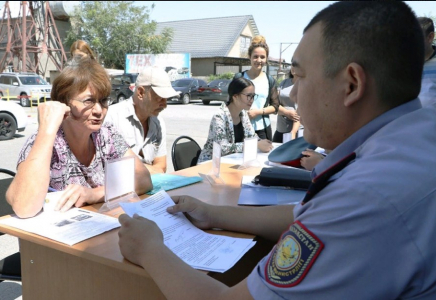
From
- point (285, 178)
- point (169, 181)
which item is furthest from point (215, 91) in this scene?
point (285, 178)

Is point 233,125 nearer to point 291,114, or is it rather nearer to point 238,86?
point 238,86

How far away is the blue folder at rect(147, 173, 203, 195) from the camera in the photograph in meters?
2.01

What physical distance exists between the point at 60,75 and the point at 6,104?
7.04 metres

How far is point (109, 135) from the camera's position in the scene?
2107mm

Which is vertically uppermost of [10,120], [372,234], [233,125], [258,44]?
[258,44]

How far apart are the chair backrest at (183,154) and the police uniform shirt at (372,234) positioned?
2.42 meters

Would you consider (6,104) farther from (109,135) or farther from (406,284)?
(406,284)

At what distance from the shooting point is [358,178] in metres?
0.68

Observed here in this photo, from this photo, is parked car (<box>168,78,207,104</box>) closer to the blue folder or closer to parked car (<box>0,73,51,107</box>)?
parked car (<box>0,73,51,107</box>)

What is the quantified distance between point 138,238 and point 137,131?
6.42 feet

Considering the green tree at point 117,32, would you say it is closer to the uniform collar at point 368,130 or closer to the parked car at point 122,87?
the parked car at point 122,87

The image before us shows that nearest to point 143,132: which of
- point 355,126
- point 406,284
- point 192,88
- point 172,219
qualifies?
point 172,219

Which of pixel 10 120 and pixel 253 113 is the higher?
pixel 253 113

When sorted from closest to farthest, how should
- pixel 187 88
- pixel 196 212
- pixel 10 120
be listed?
pixel 196 212
pixel 10 120
pixel 187 88
